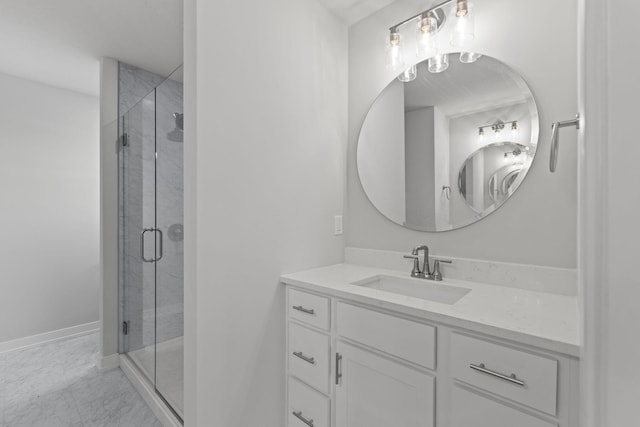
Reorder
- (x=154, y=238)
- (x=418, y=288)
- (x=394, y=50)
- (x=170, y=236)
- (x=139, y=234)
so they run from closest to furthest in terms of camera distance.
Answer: (x=418, y=288), (x=394, y=50), (x=170, y=236), (x=154, y=238), (x=139, y=234)

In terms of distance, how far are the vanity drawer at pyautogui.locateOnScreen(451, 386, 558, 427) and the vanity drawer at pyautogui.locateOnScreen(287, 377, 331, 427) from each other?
587mm

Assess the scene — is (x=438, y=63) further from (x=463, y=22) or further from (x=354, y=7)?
(x=354, y=7)

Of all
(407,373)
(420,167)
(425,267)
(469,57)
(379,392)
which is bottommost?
(379,392)

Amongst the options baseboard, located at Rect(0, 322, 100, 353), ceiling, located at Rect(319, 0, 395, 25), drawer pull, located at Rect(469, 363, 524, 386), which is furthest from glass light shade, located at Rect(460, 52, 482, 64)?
baseboard, located at Rect(0, 322, 100, 353)

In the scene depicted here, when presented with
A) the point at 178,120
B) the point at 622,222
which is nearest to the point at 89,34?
the point at 178,120

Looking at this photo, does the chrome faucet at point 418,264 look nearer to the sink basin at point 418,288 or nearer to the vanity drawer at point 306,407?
the sink basin at point 418,288

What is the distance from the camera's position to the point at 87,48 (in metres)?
2.29

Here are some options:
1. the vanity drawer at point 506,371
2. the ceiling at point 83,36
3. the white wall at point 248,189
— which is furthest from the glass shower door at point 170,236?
the vanity drawer at point 506,371

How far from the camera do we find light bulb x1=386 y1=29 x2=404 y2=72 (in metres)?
1.68

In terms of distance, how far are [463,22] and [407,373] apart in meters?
1.64

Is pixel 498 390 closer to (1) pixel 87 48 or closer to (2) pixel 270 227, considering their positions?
(2) pixel 270 227

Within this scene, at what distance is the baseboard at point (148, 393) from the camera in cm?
171

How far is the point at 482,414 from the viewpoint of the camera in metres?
0.94

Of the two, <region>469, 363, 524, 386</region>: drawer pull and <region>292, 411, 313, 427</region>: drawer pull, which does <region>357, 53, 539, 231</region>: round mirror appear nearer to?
<region>469, 363, 524, 386</region>: drawer pull
